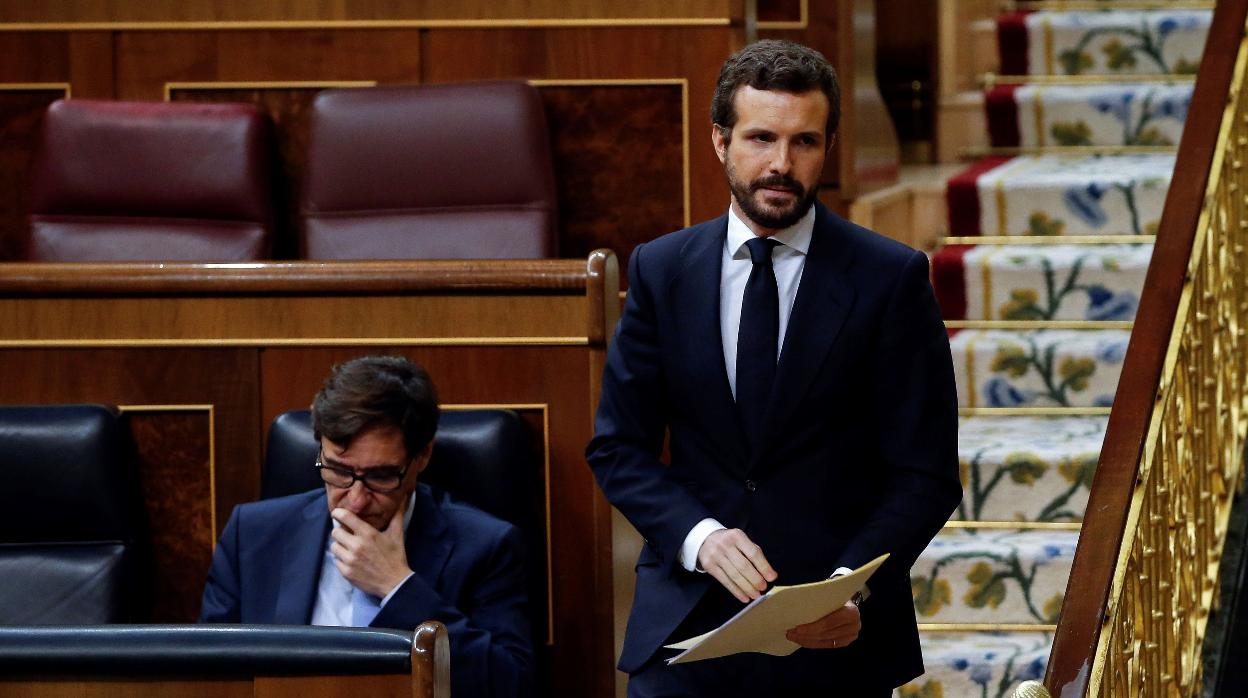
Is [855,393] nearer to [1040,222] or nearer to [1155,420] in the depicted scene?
[1155,420]

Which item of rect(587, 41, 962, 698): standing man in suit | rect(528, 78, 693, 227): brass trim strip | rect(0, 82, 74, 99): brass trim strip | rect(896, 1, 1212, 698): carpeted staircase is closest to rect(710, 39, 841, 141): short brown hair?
rect(587, 41, 962, 698): standing man in suit

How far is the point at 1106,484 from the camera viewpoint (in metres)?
1.80

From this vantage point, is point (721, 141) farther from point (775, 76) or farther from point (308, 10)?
point (308, 10)

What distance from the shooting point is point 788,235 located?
1597mm

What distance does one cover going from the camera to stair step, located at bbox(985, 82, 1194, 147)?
368 centimetres

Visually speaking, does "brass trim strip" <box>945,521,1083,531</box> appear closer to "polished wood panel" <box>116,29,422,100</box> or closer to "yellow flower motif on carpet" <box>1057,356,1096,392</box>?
"yellow flower motif on carpet" <box>1057,356,1096,392</box>

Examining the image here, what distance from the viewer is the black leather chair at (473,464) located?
2.10 metres

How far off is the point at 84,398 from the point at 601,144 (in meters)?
1.12

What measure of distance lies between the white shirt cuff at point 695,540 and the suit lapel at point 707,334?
7 centimetres

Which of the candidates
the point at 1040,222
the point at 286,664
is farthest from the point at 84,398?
the point at 1040,222

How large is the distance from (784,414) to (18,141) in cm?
213

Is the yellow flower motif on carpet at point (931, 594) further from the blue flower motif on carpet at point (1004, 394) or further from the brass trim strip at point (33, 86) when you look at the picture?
the brass trim strip at point (33, 86)

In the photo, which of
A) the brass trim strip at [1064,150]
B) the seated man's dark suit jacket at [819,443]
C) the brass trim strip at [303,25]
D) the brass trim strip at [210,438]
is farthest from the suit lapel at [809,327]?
the brass trim strip at [1064,150]

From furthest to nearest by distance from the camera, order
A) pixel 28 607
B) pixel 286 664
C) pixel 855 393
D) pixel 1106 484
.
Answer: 1. pixel 28 607
2. pixel 1106 484
3. pixel 855 393
4. pixel 286 664
